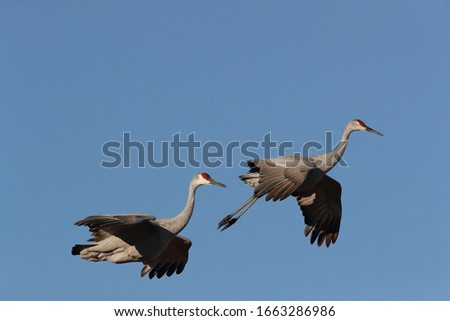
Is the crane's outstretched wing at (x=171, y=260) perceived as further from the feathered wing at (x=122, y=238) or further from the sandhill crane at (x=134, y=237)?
the feathered wing at (x=122, y=238)

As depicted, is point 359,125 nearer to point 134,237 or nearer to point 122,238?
point 134,237

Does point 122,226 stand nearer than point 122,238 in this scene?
Yes

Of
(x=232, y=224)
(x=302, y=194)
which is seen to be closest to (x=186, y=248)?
(x=232, y=224)

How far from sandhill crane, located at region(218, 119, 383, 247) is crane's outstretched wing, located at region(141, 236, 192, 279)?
3.94ft

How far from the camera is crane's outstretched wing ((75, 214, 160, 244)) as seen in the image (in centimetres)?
1898

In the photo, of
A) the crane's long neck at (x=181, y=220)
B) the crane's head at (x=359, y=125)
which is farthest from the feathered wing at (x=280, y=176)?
the crane's head at (x=359, y=125)

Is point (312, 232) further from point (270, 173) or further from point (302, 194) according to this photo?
point (270, 173)

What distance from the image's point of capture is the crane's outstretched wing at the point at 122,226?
19.0 metres

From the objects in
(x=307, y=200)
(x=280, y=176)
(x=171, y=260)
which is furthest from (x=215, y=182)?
(x=307, y=200)

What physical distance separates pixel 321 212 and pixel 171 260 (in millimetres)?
3216

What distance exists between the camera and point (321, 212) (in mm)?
22875

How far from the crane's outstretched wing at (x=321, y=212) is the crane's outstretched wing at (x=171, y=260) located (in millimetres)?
2722
